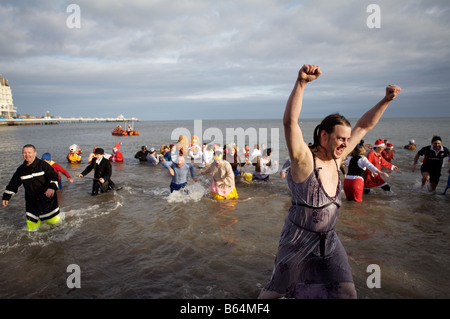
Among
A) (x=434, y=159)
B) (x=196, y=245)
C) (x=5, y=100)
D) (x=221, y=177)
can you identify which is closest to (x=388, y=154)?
(x=434, y=159)

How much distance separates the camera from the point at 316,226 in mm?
2207

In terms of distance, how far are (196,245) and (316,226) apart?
3.40 metres

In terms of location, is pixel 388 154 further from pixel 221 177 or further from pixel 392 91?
pixel 392 91

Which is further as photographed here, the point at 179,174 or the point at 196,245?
the point at 179,174

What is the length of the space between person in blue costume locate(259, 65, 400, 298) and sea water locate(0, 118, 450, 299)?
1.54 metres

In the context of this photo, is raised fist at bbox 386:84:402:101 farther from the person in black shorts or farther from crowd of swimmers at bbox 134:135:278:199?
the person in black shorts

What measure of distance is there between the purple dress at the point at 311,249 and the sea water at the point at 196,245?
152 centimetres

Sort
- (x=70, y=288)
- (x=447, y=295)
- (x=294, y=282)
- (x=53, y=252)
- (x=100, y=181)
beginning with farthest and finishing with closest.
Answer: (x=100, y=181), (x=53, y=252), (x=70, y=288), (x=447, y=295), (x=294, y=282)

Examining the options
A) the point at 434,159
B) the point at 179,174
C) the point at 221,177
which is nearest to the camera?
the point at 221,177

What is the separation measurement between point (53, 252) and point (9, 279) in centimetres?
86

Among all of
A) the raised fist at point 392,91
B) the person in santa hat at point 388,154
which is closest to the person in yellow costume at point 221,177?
the raised fist at point 392,91

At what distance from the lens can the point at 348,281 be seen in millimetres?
2174
